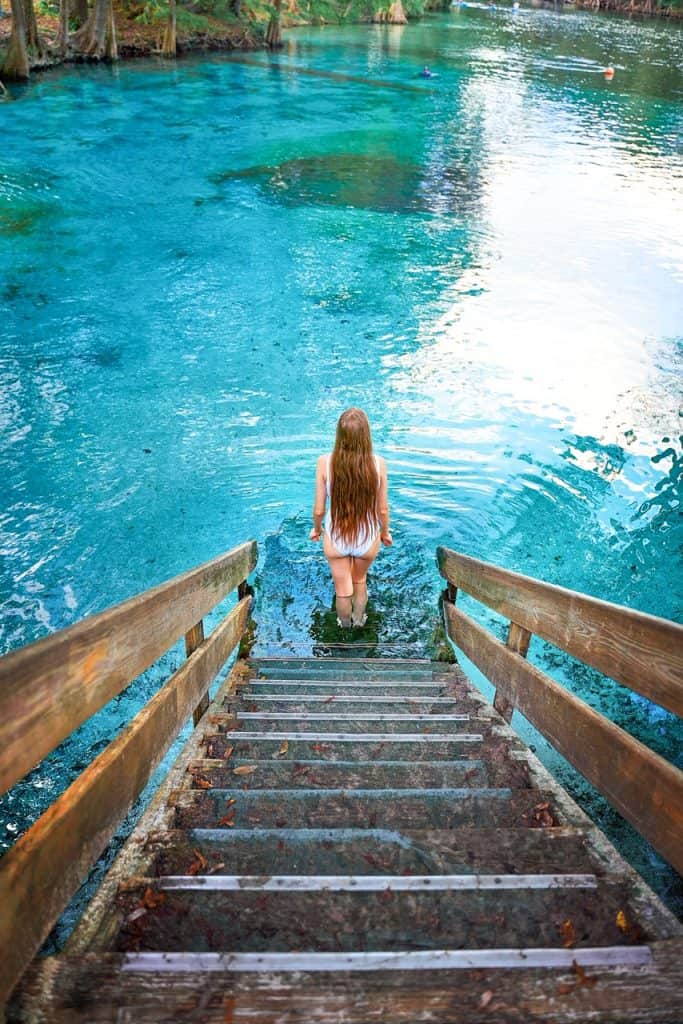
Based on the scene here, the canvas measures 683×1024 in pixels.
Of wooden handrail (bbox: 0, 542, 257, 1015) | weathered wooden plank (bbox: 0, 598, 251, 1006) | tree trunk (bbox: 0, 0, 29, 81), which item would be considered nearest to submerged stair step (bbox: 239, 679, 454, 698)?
wooden handrail (bbox: 0, 542, 257, 1015)

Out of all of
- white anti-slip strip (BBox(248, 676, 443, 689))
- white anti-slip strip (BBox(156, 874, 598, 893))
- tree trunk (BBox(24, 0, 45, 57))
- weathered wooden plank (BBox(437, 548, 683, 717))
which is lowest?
white anti-slip strip (BBox(248, 676, 443, 689))

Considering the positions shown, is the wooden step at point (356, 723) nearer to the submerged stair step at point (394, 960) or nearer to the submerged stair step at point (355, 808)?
the submerged stair step at point (355, 808)

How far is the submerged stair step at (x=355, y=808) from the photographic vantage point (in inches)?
87.7

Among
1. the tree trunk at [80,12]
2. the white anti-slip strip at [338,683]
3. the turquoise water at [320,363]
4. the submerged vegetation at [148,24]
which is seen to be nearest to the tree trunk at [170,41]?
the submerged vegetation at [148,24]

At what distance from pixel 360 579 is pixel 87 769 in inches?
147

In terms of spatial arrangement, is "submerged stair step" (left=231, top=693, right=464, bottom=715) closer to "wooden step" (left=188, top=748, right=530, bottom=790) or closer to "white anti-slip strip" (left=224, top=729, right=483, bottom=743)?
"white anti-slip strip" (left=224, top=729, right=483, bottom=743)

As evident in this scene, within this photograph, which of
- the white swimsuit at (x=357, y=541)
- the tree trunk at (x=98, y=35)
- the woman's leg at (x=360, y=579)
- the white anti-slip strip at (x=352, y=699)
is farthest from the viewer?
the tree trunk at (x=98, y=35)

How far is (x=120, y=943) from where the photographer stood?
1541 mm

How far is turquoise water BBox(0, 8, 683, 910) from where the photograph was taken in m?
6.10

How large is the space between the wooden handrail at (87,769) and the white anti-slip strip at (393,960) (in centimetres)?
22

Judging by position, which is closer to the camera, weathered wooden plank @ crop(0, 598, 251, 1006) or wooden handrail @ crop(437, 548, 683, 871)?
weathered wooden plank @ crop(0, 598, 251, 1006)

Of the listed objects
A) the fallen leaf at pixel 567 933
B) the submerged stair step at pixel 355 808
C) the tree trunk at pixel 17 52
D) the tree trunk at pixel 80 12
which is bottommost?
the submerged stair step at pixel 355 808

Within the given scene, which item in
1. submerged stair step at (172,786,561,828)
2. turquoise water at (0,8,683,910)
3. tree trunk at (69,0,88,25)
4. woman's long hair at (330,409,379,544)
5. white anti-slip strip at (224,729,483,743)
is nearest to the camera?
submerged stair step at (172,786,561,828)

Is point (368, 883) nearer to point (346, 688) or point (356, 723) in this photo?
point (356, 723)
